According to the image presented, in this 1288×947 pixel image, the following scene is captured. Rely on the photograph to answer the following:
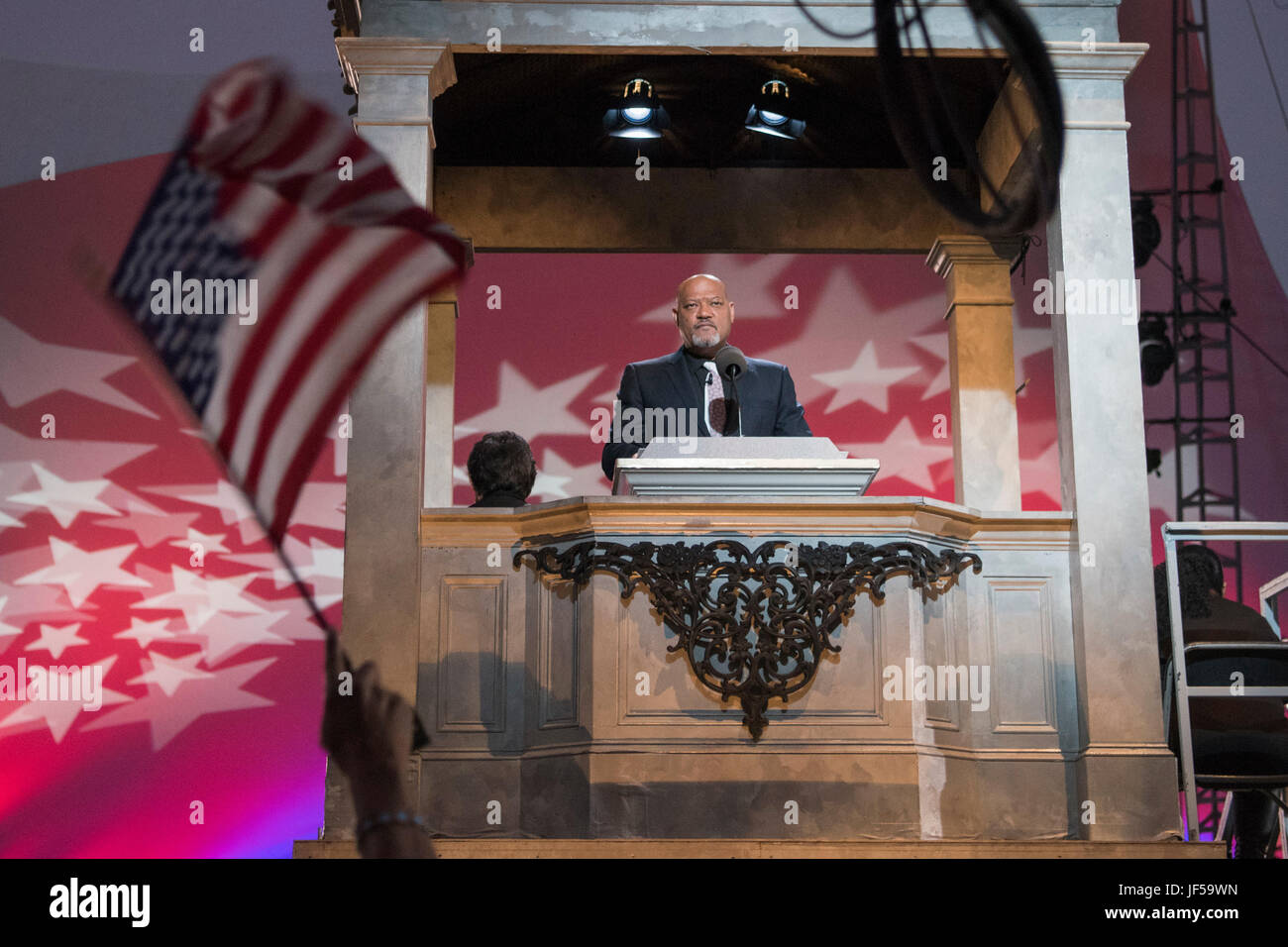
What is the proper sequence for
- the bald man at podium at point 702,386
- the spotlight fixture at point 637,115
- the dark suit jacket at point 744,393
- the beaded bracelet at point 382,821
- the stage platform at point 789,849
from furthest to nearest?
the spotlight fixture at point 637,115 → the dark suit jacket at point 744,393 → the bald man at podium at point 702,386 → the stage platform at point 789,849 → the beaded bracelet at point 382,821

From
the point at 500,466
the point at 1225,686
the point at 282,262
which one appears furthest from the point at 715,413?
the point at 1225,686

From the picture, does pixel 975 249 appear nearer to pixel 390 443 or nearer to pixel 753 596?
pixel 753 596

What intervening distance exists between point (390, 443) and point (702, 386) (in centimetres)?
123

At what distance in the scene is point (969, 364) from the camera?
7363 mm

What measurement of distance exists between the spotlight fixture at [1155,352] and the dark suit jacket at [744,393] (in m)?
3.51

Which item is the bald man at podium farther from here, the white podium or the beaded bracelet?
the beaded bracelet

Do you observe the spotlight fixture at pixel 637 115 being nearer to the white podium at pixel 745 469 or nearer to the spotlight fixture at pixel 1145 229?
the white podium at pixel 745 469

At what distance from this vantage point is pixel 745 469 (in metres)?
4.76

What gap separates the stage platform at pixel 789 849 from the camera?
3873 millimetres

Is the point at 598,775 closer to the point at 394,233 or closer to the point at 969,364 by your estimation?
the point at 394,233

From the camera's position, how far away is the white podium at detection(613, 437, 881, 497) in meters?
4.75

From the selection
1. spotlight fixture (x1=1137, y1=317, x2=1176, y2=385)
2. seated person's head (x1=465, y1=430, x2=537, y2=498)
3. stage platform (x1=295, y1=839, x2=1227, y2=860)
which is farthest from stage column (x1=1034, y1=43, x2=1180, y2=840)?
spotlight fixture (x1=1137, y1=317, x2=1176, y2=385)

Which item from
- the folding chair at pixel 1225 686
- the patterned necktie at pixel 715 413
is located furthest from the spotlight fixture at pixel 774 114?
the folding chair at pixel 1225 686
